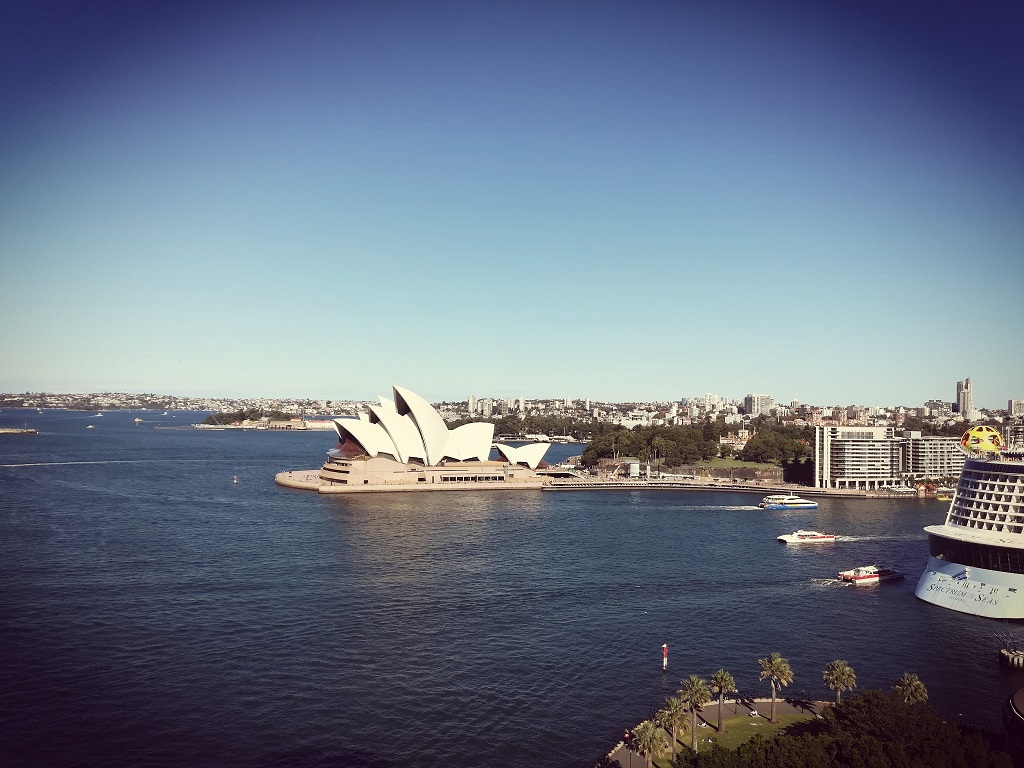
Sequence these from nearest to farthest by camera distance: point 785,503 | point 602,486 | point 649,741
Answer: point 649,741 → point 785,503 → point 602,486

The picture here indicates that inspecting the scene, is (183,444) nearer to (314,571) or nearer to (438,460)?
(438,460)

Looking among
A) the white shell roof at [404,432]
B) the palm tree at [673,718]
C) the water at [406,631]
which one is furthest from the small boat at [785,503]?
the palm tree at [673,718]

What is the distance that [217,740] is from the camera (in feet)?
47.5

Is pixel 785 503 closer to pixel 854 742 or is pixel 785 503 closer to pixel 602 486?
pixel 602 486

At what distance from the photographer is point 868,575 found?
27688mm

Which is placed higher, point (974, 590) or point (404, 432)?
point (404, 432)

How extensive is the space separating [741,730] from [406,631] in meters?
9.68

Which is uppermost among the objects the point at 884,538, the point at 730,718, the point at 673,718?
the point at 673,718

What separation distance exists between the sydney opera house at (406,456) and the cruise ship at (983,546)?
109 feet

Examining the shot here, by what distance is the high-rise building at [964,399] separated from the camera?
134 m

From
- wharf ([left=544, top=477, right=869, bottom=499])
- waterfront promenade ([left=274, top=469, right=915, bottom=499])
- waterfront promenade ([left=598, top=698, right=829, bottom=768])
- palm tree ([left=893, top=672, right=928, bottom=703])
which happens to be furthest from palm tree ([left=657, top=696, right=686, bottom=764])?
wharf ([left=544, top=477, right=869, bottom=499])

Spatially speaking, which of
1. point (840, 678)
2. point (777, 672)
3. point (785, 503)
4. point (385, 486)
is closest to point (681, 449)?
point (785, 503)

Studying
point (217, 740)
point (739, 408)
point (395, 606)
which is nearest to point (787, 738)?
point (217, 740)

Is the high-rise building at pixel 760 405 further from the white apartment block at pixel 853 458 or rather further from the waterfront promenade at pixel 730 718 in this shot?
the waterfront promenade at pixel 730 718
